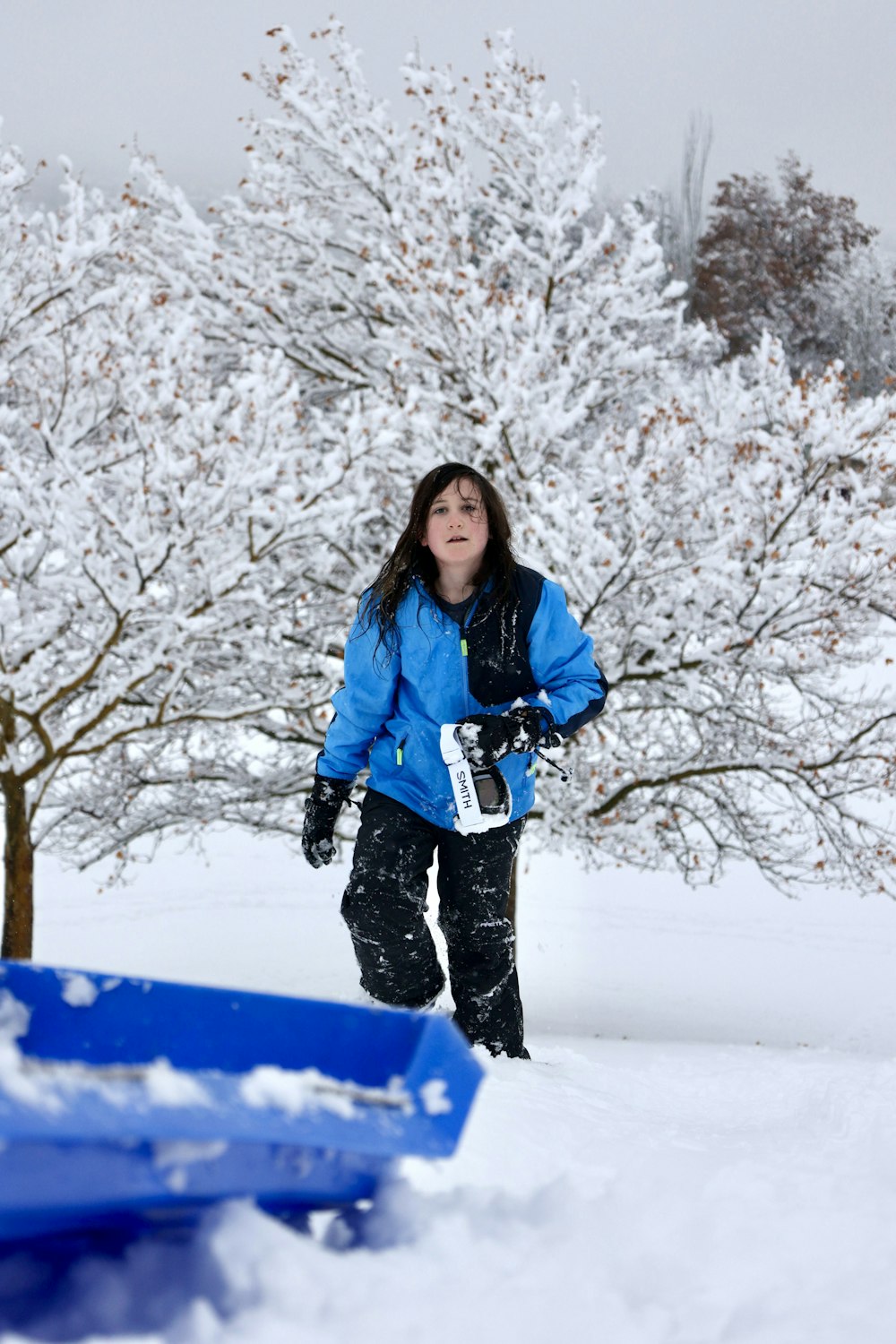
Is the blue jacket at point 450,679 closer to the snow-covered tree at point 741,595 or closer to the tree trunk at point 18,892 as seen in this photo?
the snow-covered tree at point 741,595

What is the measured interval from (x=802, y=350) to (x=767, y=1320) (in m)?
30.2

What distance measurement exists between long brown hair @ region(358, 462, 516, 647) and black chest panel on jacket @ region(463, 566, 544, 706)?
4 centimetres

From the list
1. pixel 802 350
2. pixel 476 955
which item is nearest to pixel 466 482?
pixel 476 955

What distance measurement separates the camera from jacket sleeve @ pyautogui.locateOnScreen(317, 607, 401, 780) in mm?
2666

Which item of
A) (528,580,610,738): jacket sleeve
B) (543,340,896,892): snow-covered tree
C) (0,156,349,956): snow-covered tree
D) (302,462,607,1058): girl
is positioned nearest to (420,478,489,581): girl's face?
(302,462,607,1058): girl

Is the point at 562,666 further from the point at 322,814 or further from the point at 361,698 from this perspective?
the point at 322,814

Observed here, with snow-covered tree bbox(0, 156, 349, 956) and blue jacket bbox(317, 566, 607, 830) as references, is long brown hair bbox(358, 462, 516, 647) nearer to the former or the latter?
blue jacket bbox(317, 566, 607, 830)

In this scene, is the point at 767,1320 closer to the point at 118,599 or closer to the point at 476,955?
the point at 476,955

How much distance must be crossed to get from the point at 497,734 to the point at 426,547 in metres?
0.58

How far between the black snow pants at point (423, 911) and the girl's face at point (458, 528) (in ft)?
2.17

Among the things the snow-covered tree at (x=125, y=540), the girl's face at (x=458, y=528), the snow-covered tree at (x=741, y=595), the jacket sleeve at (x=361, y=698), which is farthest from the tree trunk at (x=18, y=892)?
the girl's face at (x=458, y=528)

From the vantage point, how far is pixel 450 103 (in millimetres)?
7141

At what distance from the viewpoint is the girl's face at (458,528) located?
266 cm

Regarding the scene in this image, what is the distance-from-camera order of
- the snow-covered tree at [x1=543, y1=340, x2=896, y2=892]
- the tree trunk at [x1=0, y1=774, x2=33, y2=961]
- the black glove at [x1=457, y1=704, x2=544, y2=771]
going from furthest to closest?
the tree trunk at [x1=0, y1=774, x2=33, y2=961] → the snow-covered tree at [x1=543, y1=340, x2=896, y2=892] → the black glove at [x1=457, y1=704, x2=544, y2=771]
